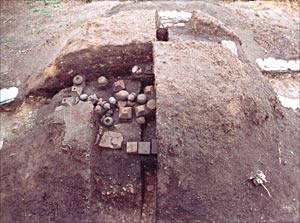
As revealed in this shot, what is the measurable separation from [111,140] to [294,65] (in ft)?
11.6

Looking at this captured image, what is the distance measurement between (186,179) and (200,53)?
1.66m

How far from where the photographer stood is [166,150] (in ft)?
12.9

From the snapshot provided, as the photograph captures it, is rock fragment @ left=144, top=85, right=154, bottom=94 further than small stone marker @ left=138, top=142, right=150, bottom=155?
Yes

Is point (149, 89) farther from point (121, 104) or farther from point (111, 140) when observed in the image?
point (111, 140)

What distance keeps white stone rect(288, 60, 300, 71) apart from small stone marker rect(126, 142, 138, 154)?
322 cm

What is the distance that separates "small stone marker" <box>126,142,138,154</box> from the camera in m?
4.26

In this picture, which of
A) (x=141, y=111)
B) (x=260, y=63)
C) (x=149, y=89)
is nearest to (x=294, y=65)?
(x=260, y=63)

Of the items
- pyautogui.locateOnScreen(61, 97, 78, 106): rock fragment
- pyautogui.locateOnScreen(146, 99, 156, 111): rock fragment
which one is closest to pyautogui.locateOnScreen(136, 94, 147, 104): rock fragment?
pyautogui.locateOnScreen(146, 99, 156, 111): rock fragment

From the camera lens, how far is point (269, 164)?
4.27 m

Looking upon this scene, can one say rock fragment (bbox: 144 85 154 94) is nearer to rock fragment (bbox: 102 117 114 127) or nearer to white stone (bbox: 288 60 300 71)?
rock fragment (bbox: 102 117 114 127)

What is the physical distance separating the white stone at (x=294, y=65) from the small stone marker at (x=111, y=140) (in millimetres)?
3308

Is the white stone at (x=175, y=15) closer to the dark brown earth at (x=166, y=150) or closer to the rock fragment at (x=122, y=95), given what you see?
the dark brown earth at (x=166, y=150)

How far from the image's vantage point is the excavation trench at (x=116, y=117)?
13.9ft

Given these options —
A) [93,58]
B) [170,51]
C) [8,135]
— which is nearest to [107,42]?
[93,58]
